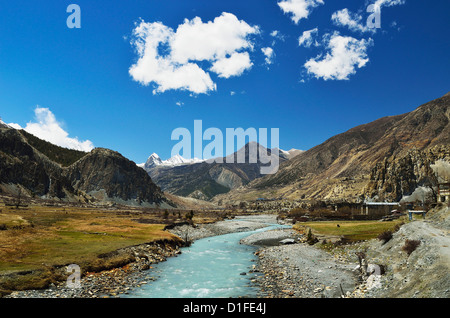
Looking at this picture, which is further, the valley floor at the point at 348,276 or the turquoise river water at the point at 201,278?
the turquoise river water at the point at 201,278

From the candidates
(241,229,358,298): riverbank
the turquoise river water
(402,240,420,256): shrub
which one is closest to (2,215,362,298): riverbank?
(241,229,358,298): riverbank

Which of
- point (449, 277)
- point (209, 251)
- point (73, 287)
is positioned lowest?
point (209, 251)

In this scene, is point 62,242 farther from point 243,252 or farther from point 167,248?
point 243,252

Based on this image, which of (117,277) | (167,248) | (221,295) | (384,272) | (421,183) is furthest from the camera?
(421,183)

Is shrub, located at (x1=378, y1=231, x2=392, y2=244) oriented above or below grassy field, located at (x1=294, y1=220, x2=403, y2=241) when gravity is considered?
above

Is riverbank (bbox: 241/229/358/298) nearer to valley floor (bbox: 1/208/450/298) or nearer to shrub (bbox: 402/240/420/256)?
valley floor (bbox: 1/208/450/298)

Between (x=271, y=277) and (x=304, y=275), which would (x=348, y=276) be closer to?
(x=304, y=275)

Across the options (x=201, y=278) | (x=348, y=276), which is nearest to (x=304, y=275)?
(x=348, y=276)

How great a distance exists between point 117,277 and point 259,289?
17.1m

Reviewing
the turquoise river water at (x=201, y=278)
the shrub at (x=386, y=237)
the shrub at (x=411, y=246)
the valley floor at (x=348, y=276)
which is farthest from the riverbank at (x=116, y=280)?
the shrub at (x=386, y=237)

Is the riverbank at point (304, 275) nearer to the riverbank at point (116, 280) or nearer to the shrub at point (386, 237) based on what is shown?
the shrub at point (386, 237)

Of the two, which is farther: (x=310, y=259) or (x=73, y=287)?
(x=310, y=259)

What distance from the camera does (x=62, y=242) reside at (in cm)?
4666
